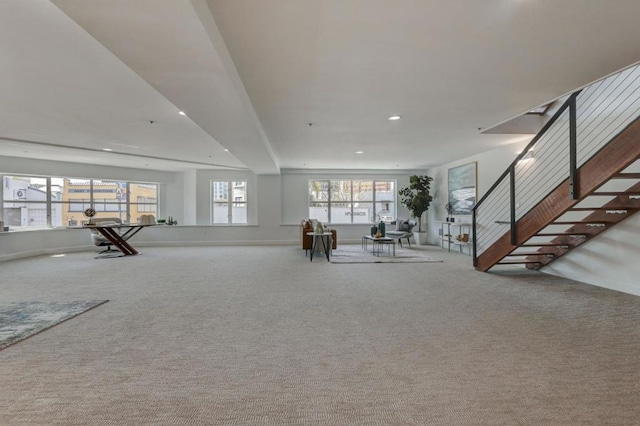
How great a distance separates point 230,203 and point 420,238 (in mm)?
6336

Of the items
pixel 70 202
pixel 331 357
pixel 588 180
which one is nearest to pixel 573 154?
pixel 588 180

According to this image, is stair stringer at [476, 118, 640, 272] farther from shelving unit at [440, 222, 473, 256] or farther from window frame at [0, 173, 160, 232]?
window frame at [0, 173, 160, 232]

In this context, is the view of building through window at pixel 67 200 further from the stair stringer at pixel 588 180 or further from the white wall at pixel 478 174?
the stair stringer at pixel 588 180

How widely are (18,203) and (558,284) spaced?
1175 cm

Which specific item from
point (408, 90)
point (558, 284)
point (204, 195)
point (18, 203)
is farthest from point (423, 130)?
point (18, 203)

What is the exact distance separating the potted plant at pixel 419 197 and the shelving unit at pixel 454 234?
0.74 meters

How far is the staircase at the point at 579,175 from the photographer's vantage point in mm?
3549

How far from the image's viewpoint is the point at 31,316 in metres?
3.40

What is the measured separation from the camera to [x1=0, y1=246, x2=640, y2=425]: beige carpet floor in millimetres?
1819

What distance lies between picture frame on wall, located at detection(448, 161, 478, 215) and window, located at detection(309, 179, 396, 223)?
2.36 metres

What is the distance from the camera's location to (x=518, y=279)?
5066mm

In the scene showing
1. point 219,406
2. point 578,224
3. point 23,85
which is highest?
point 23,85

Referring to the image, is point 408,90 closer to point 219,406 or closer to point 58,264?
point 219,406

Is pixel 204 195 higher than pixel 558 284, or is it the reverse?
pixel 204 195
